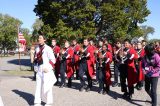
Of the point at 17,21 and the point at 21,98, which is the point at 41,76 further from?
the point at 17,21

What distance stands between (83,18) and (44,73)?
2654 cm

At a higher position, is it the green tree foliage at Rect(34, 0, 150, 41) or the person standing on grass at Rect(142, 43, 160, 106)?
the green tree foliage at Rect(34, 0, 150, 41)

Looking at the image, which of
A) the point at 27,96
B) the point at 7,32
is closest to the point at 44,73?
the point at 27,96

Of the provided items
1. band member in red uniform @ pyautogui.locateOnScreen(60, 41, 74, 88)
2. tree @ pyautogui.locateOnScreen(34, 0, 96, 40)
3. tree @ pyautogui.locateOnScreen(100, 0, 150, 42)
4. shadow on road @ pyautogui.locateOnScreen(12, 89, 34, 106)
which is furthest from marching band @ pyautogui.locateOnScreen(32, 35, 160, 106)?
tree @ pyautogui.locateOnScreen(100, 0, 150, 42)

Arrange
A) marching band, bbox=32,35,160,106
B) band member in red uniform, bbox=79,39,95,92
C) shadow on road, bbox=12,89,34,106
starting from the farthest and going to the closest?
band member in red uniform, bbox=79,39,95,92, shadow on road, bbox=12,89,34,106, marching band, bbox=32,35,160,106

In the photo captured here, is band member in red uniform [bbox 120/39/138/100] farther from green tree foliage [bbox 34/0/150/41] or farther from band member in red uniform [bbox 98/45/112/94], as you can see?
green tree foliage [bbox 34/0/150/41]

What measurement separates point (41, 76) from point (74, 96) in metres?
2.15

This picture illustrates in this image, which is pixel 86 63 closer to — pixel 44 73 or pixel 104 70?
pixel 104 70

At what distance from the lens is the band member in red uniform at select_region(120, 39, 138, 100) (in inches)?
460

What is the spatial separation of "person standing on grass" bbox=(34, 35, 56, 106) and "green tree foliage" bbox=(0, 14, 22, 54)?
80.9 metres

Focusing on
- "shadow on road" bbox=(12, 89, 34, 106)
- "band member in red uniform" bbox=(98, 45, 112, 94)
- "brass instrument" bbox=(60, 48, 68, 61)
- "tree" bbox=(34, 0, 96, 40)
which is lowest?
"shadow on road" bbox=(12, 89, 34, 106)

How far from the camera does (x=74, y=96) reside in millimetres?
12234

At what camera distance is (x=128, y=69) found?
38.7 feet

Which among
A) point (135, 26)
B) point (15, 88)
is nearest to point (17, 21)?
point (135, 26)
